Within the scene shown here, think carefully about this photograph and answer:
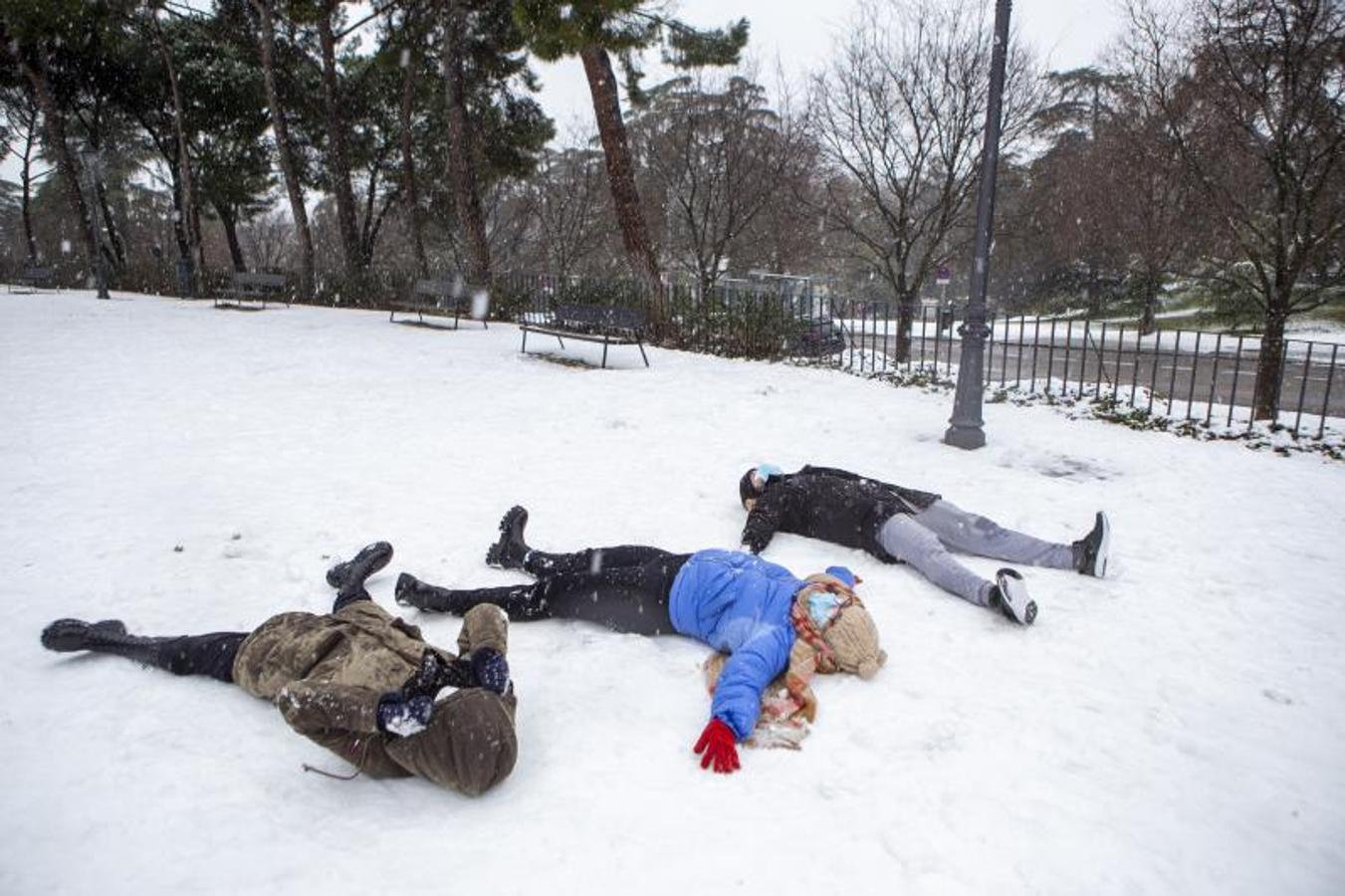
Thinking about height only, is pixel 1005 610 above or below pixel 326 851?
above

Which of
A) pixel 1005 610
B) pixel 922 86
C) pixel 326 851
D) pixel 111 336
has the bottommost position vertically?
pixel 326 851

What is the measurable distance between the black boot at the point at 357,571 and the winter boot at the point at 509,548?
57 centimetres

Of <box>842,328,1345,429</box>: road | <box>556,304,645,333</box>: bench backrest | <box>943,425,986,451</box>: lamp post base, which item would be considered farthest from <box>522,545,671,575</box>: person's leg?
<box>556,304,645,333</box>: bench backrest

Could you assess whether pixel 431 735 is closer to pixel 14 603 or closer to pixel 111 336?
pixel 14 603

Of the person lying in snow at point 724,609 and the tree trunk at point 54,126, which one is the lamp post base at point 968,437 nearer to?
the person lying in snow at point 724,609

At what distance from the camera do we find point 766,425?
7.54 metres

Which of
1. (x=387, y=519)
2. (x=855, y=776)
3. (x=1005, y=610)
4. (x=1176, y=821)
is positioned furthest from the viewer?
(x=387, y=519)

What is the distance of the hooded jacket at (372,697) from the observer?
91.0 inches

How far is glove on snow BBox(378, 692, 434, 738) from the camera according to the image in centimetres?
222

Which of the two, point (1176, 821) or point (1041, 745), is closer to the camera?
point (1176, 821)

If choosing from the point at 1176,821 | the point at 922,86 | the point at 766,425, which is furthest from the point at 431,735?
the point at 922,86

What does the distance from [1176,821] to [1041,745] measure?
1.48ft

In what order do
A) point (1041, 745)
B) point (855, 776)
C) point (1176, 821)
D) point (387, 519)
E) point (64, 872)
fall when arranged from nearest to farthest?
point (64, 872), point (1176, 821), point (855, 776), point (1041, 745), point (387, 519)

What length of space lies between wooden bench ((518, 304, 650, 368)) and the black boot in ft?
23.0
